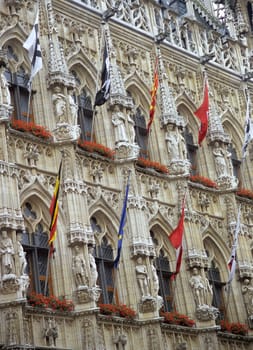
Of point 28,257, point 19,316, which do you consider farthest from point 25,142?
point 19,316

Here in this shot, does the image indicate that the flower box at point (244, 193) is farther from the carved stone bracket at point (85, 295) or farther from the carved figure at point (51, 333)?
the carved figure at point (51, 333)

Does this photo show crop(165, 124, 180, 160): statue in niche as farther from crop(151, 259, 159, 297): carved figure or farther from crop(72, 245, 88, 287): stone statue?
crop(72, 245, 88, 287): stone statue

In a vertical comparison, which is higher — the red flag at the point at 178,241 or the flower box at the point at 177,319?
the red flag at the point at 178,241

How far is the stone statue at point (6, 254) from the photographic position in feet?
64.2

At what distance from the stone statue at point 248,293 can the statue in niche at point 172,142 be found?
449 cm

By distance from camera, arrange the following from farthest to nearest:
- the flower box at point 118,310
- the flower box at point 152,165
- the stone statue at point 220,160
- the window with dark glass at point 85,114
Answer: the stone statue at point 220,160
the flower box at point 152,165
the window with dark glass at point 85,114
the flower box at point 118,310

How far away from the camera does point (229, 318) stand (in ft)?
85.8

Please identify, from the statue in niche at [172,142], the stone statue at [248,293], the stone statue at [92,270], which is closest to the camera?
the stone statue at [92,270]

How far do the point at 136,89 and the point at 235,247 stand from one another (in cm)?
580

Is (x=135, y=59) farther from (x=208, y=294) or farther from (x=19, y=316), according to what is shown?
(x=19, y=316)

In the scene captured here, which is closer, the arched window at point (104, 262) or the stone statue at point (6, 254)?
the stone statue at point (6, 254)

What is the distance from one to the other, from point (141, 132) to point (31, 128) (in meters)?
5.22

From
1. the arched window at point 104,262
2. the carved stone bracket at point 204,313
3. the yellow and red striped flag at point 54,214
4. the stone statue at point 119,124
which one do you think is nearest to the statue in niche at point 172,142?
the stone statue at point 119,124

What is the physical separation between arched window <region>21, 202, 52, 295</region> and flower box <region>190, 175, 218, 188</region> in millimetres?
6560
